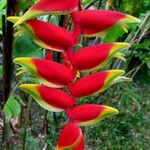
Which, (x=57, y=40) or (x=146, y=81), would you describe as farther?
(x=146, y=81)

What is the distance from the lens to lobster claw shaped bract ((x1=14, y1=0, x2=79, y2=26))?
49 centimetres

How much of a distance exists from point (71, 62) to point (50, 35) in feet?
0.12

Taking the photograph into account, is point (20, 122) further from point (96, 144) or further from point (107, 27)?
point (107, 27)

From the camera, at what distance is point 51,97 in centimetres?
51

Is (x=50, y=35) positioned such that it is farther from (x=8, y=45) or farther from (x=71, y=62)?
(x=8, y=45)

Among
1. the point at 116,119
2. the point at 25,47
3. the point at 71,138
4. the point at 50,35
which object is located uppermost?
the point at 50,35

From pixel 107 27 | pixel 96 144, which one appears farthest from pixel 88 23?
pixel 96 144

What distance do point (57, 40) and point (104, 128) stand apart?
4.82 feet

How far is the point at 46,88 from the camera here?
52 centimetres

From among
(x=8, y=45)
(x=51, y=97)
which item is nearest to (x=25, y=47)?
(x=8, y=45)

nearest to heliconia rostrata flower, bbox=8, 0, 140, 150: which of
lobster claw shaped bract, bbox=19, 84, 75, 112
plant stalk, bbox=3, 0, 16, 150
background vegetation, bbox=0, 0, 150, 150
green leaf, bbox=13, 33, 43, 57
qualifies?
lobster claw shaped bract, bbox=19, 84, 75, 112

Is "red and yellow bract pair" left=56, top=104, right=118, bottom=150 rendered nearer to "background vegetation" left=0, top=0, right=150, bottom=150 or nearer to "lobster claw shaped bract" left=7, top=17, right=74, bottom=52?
"lobster claw shaped bract" left=7, top=17, right=74, bottom=52

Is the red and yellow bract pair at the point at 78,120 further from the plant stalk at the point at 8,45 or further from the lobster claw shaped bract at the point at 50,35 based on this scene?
the plant stalk at the point at 8,45

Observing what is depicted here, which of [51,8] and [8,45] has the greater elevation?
[51,8]
